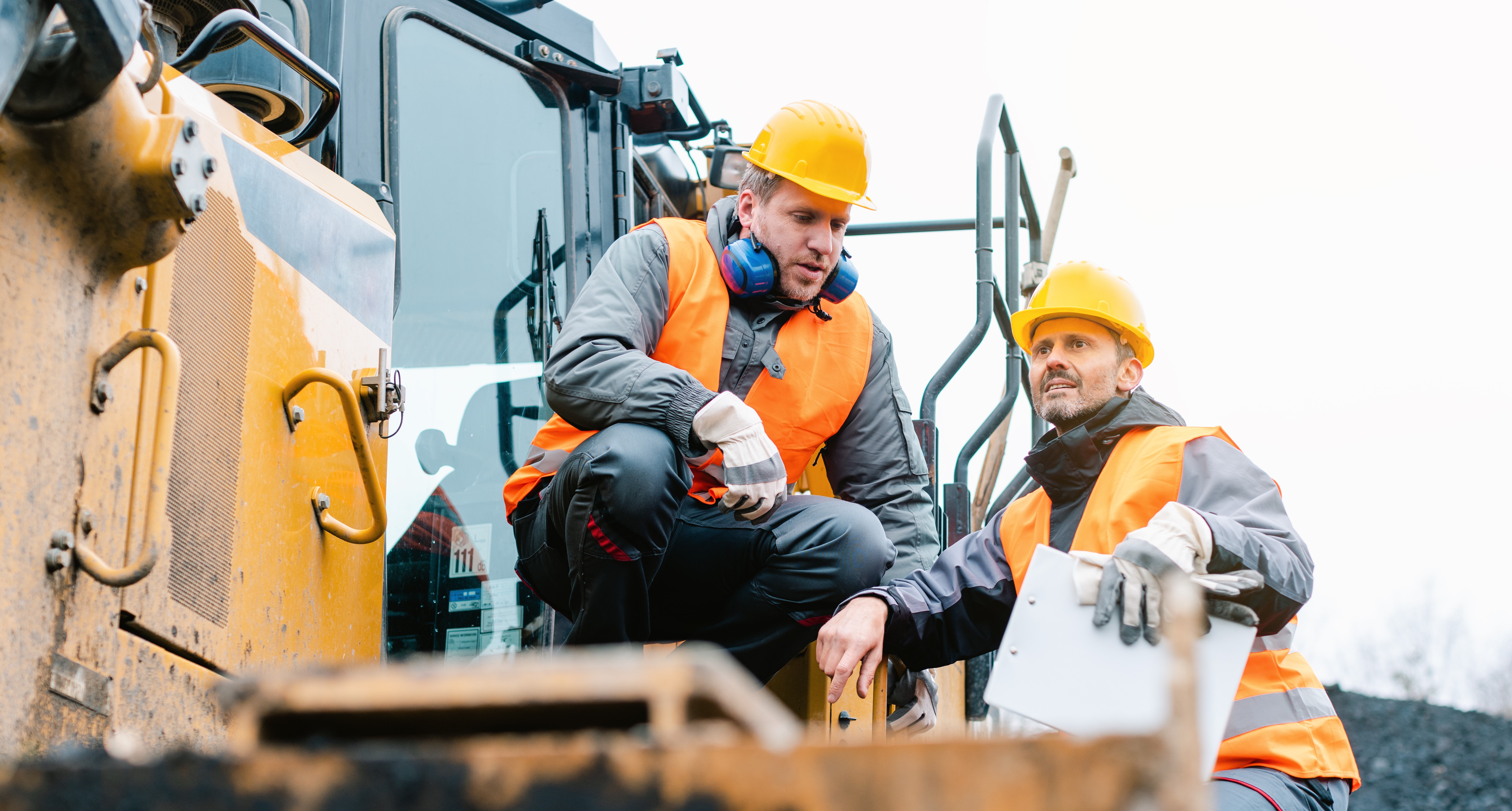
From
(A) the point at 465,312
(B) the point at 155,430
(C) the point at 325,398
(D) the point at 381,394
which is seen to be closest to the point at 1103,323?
(A) the point at 465,312

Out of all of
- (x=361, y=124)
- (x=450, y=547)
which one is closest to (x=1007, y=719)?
(x=450, y=547)

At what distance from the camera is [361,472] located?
2.30m

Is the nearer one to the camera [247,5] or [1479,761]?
[247,5]

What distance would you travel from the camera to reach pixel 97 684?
1.52 metres

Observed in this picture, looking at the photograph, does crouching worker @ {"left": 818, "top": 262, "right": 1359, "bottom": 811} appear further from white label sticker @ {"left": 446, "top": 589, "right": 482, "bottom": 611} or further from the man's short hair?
white label sticker @ {"left": 446, "top": 589, "right": 482, "bottom": 611}

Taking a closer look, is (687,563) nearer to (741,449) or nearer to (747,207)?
(741,449)

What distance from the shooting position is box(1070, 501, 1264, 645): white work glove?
192cm

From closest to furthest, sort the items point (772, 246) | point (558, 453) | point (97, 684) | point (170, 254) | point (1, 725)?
point (1, 725) → point (97, 684) → point (170, 254) → point (558, 453) → point (772, 246)

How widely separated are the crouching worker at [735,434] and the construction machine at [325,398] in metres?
0.19

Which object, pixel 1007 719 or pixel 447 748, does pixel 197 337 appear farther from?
pixel 1007 719

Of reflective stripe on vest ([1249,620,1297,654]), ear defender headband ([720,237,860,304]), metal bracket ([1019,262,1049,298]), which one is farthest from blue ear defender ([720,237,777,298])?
metal bracket ([1019,262,1049,298])

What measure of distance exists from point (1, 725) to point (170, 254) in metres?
0.71

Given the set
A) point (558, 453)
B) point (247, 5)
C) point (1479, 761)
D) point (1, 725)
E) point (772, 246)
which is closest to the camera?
point (1, 725)

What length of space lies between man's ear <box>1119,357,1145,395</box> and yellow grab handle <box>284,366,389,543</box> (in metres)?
1.69
